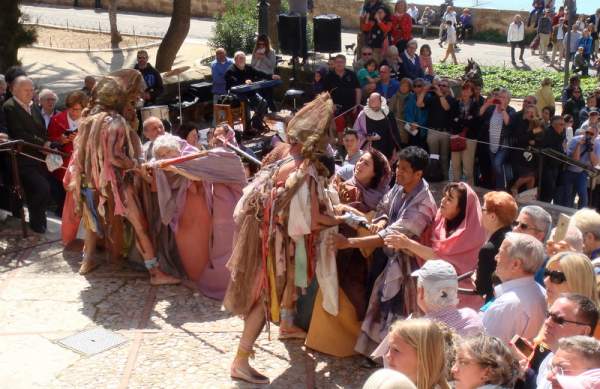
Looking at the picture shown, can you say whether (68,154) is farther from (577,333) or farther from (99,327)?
(577,333)

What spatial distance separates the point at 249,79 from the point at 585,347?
11130mm

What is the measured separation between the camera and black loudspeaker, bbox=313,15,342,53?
17.8 m

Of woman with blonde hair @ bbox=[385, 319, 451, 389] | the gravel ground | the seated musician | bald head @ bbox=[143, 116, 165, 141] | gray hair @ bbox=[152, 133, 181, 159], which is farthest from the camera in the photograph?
the gravel ground

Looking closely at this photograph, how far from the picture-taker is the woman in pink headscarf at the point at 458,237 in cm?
589

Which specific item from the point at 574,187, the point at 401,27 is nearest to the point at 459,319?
the point at 574,187

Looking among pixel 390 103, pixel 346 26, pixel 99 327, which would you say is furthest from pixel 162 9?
pixel 99 327

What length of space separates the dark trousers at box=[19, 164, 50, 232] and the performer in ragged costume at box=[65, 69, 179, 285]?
40.0 inches

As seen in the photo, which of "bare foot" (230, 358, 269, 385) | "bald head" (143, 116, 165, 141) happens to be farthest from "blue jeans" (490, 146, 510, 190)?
"bare foot" (230, 358, 269, 385)

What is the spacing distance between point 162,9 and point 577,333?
3316cm

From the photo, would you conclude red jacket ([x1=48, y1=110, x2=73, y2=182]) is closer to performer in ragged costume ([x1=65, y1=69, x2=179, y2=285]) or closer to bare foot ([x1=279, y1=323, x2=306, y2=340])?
performer in ragged costume ([x1=65, y1=69, x2=179, y2=285])

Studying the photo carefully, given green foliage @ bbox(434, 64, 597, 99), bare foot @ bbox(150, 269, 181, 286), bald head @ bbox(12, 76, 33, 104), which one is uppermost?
bald head @ bbox(12, 76, 33, 104)

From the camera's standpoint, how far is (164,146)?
296 inches

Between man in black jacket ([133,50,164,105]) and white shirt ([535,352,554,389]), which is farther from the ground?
man in black jacket ([133,50,164,105])

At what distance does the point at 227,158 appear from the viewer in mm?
7500
